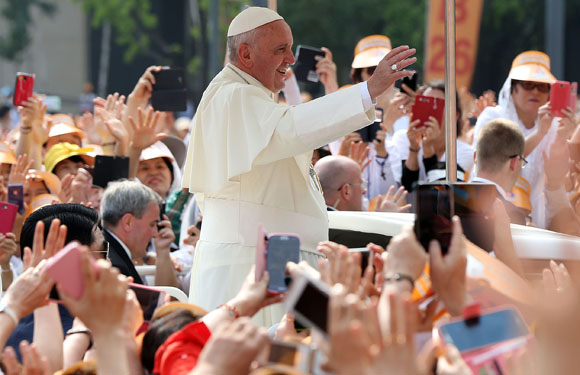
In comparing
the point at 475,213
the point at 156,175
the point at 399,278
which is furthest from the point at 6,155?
the point at 399,278

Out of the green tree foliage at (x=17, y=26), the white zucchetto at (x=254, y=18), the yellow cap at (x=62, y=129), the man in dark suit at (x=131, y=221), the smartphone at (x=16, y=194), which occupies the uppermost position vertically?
the green tree foliage at (x=17, y=26)

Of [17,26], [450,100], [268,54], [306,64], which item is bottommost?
[450,100]

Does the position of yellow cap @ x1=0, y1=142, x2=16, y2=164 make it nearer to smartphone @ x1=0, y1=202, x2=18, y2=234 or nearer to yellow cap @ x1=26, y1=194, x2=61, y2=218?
yellow cap @ x1=26, y1=194, x2=61, y2=218

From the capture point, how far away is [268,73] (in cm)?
439

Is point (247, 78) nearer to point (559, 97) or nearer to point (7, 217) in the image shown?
point (7, 217)

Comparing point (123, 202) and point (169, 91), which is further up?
point (169, 91)

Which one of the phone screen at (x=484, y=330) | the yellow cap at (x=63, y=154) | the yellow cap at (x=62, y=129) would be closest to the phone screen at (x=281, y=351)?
the phone screen at (x=484, y=330)

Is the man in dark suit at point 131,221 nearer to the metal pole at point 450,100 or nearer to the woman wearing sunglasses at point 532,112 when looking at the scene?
the metal pole at point 450,100

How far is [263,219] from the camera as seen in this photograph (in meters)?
4.20

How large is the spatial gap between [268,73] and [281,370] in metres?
2.28

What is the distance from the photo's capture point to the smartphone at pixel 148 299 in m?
3.15

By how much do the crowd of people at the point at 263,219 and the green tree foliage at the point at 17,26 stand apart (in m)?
23.2

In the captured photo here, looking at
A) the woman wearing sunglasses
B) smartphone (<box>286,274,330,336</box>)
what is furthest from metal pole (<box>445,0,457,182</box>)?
the woman wearing sunglasses

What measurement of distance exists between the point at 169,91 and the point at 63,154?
0.87 metres
